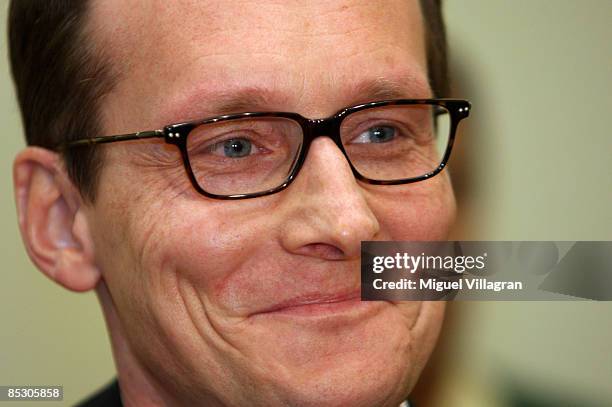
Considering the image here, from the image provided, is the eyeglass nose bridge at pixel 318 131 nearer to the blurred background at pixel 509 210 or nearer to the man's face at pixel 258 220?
the man's face at pixel 258 220

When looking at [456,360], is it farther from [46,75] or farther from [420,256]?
[46,75]

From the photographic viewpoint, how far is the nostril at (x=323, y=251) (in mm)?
976

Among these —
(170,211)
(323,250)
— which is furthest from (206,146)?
(323,250)

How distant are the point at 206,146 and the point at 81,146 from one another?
8.2 inches

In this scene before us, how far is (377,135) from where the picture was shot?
109 centimetres

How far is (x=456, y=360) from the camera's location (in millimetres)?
1377

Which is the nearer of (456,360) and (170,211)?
(170,211)

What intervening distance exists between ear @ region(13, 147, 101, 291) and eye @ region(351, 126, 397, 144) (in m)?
0.42

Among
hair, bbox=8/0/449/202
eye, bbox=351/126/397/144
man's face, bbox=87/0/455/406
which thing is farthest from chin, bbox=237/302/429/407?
hair, bbox=8/0/449/202

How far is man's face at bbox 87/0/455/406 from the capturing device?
971mm

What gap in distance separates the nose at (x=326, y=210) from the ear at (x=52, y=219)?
1.17ft

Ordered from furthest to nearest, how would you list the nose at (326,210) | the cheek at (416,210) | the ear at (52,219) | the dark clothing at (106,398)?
1. the dark clothing at (106,398)
2. the ear at (52,219)
3. the cheek at (416,210)
4. the nose at (326,210)

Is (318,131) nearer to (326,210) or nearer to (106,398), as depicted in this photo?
(326,210)

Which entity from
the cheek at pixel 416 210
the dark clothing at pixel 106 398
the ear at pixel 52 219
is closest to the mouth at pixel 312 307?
the cheek at pixel 416 210
